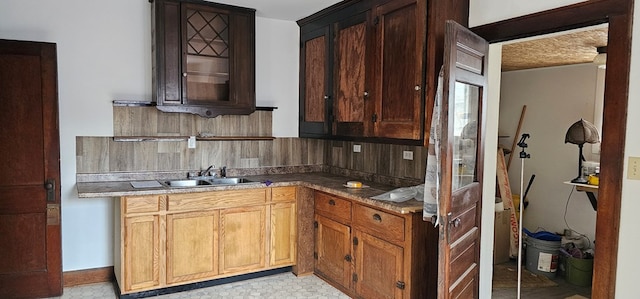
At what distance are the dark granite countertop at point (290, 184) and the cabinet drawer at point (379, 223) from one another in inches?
3.7

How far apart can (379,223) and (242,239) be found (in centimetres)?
122

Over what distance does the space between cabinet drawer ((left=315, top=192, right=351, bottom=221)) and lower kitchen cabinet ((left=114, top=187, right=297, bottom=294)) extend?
22 cm

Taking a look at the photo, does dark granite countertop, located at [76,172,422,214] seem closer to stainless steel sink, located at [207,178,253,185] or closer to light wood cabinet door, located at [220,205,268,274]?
stainless steel sink, located at [207,178,253,185]

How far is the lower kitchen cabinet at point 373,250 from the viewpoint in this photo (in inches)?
108

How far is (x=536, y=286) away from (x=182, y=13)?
374 cm

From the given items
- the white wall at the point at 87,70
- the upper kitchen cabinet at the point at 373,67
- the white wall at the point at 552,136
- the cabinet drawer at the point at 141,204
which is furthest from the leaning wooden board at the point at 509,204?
the white wall at the point at 87,70

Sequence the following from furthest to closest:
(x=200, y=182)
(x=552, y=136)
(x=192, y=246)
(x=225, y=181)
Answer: (x=552, y=136) → (x=225, y=181) → (x=200, y=182) → (x=192, y=246)

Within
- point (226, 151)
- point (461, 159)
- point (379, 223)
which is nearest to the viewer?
point (461, 159)

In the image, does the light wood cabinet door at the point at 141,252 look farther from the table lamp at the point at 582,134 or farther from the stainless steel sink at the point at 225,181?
the table lamp at the point at 582,134

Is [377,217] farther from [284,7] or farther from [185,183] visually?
[284,7]

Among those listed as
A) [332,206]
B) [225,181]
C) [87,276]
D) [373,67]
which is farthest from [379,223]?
[87,276]

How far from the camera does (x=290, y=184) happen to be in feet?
12.2

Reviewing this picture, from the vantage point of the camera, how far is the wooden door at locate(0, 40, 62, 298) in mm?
3193

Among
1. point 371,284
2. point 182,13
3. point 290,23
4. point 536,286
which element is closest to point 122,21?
point 182,13
